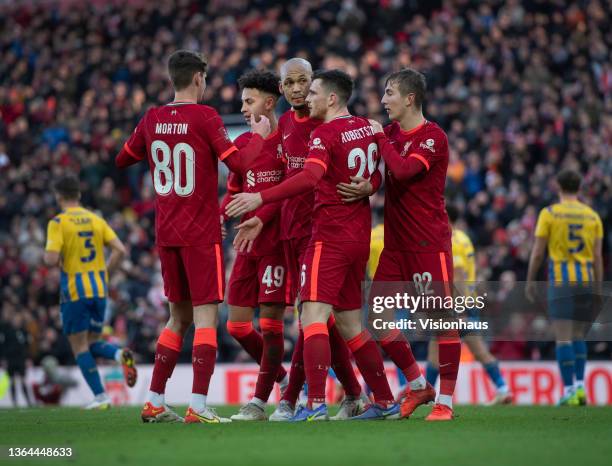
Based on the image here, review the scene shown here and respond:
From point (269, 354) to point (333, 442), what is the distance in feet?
8.46

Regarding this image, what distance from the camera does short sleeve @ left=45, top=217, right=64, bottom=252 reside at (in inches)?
444

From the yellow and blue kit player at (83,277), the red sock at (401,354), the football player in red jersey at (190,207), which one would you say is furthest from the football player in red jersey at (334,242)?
the yellow and blue kit player at (83,277)

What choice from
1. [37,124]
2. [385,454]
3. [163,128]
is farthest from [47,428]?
[37,124]

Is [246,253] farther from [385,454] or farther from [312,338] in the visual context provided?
[385,454]

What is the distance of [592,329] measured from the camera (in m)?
11.4

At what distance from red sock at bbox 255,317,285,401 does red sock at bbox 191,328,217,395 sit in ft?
2.91

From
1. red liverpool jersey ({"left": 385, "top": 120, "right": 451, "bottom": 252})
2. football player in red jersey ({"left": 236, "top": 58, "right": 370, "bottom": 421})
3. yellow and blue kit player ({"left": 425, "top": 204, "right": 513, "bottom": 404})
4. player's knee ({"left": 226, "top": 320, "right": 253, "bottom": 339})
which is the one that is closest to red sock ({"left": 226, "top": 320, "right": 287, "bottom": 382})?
player's knee ({"left": 226, "top": 320, "right": 253, "bottom": 339})

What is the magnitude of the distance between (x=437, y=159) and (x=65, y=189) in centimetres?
492

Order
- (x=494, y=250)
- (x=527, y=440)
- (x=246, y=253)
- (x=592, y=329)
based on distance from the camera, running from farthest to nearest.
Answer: (x=494, y=250)
(x=592, y=329)
(x=246, y=253)
(x=527, y=440)

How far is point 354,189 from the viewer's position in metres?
7.82

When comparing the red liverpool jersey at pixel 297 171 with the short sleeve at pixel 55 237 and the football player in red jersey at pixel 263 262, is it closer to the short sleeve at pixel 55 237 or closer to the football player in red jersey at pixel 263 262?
the football player in red jersey at pixel 263 262

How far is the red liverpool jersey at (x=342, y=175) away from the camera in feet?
25.6

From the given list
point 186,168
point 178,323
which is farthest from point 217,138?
point 178,323

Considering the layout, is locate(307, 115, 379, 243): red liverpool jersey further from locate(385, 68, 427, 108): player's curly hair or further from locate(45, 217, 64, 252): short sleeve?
locate(45, 217, 64, 252): short sleeve
